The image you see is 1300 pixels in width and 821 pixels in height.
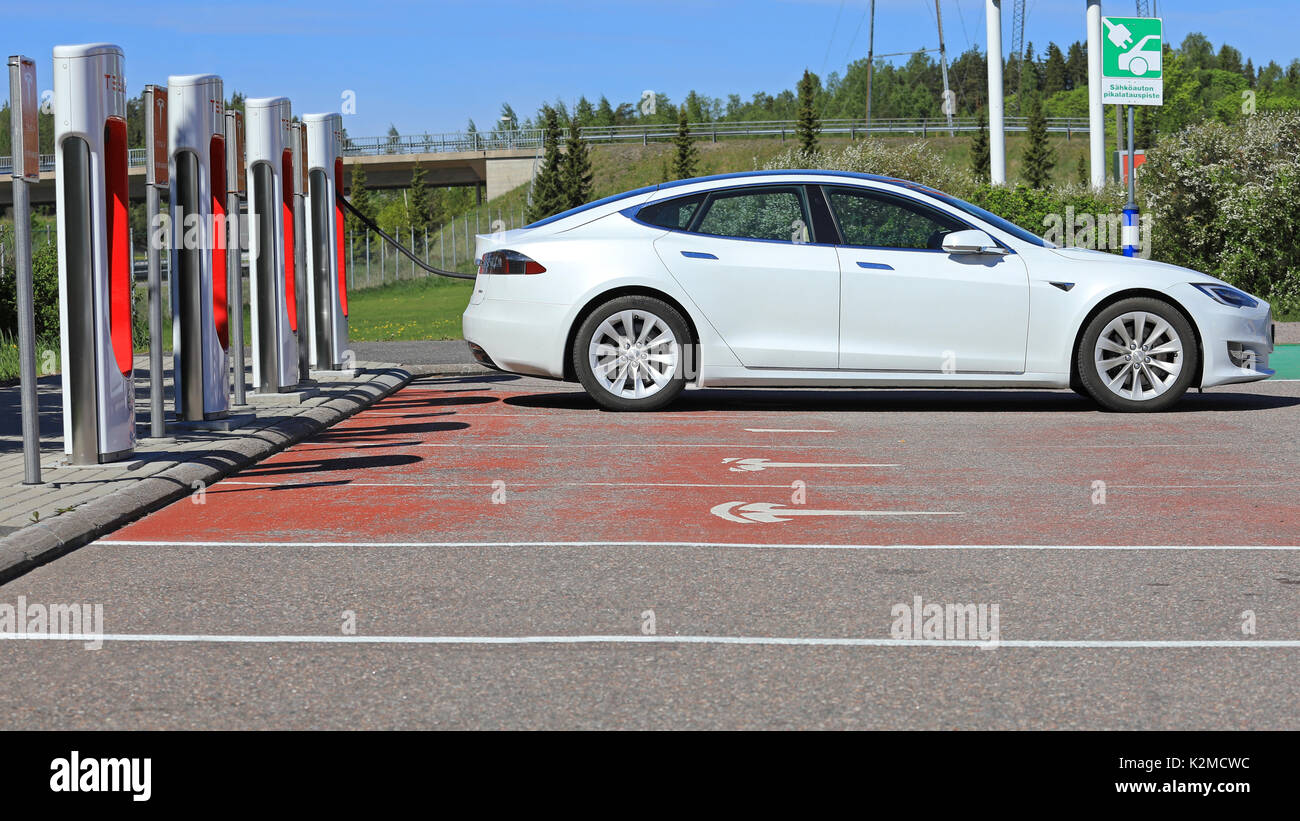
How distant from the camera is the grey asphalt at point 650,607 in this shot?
4273 millimetres

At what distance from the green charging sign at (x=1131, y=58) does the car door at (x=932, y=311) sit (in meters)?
22.6

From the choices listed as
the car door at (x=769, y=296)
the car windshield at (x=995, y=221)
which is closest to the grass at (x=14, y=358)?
the car door at (x=769, y=296)

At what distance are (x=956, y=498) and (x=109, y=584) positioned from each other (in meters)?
4.02

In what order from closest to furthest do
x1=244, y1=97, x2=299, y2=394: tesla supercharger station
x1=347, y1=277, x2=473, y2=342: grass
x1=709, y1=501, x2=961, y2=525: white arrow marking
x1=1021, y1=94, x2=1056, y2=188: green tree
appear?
1. x1=709, y1=501, x2=961, y2=525: white arrow marking
2. x1=244, y1=97, x2=299, y2=394: tesla supercharger station
3. x1=347, y1=277, x2=473, y2=342: grass
4. x1=1021, y1=94, x2=1056, y2=188: green tree

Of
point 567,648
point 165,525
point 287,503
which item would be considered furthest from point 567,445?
point 567,648

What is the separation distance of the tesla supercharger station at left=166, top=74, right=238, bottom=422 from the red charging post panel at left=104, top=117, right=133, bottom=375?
0.99 m

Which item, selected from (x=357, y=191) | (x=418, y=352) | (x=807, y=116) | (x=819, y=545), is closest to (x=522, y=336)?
(x=819, y=545)

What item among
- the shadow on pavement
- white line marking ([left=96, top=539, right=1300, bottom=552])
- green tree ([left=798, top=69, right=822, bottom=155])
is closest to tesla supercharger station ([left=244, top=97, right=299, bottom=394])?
the shadow on pavement

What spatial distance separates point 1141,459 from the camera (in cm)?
924

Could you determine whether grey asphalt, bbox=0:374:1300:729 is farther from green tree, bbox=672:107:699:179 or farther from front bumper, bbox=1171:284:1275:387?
green tree, bbox=672:107:699:179

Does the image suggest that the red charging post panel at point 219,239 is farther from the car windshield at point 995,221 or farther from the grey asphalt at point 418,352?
the grey asphalt at point 418,352

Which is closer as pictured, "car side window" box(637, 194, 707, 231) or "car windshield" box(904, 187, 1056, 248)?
"car windshield" box(904, 187, 1056, 248)

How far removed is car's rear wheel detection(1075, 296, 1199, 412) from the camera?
37.1 ft

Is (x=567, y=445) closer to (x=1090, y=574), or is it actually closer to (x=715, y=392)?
(x=715, y=392)
